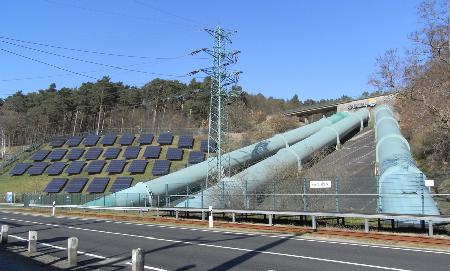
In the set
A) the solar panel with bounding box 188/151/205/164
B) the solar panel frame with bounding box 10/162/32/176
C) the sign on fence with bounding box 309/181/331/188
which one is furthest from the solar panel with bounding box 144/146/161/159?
the sign on fence with bounding box 309/181/331/188

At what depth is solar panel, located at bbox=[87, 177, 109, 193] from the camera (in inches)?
2304

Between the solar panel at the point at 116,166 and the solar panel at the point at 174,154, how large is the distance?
6158 mm

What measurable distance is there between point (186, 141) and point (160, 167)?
10892 mm

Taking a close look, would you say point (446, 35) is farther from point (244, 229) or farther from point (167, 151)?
point (167, 151)

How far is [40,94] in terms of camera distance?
138500 millimetres

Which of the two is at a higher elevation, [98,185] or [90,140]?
[90,140]

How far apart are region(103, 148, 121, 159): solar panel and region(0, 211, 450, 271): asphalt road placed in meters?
49.4

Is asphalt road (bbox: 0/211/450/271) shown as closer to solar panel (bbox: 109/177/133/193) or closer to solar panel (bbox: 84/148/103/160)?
solar panel (bbox: 109/177/133/193)

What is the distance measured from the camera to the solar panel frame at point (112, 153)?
70550 mm

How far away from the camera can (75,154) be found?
2894 inches

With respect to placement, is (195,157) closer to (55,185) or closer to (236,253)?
(55,185)

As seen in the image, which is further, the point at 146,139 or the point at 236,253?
the point at 146,139

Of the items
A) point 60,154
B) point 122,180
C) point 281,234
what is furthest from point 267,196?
point 60,154

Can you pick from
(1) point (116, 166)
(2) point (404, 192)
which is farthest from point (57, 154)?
(2) point (404, 192)
